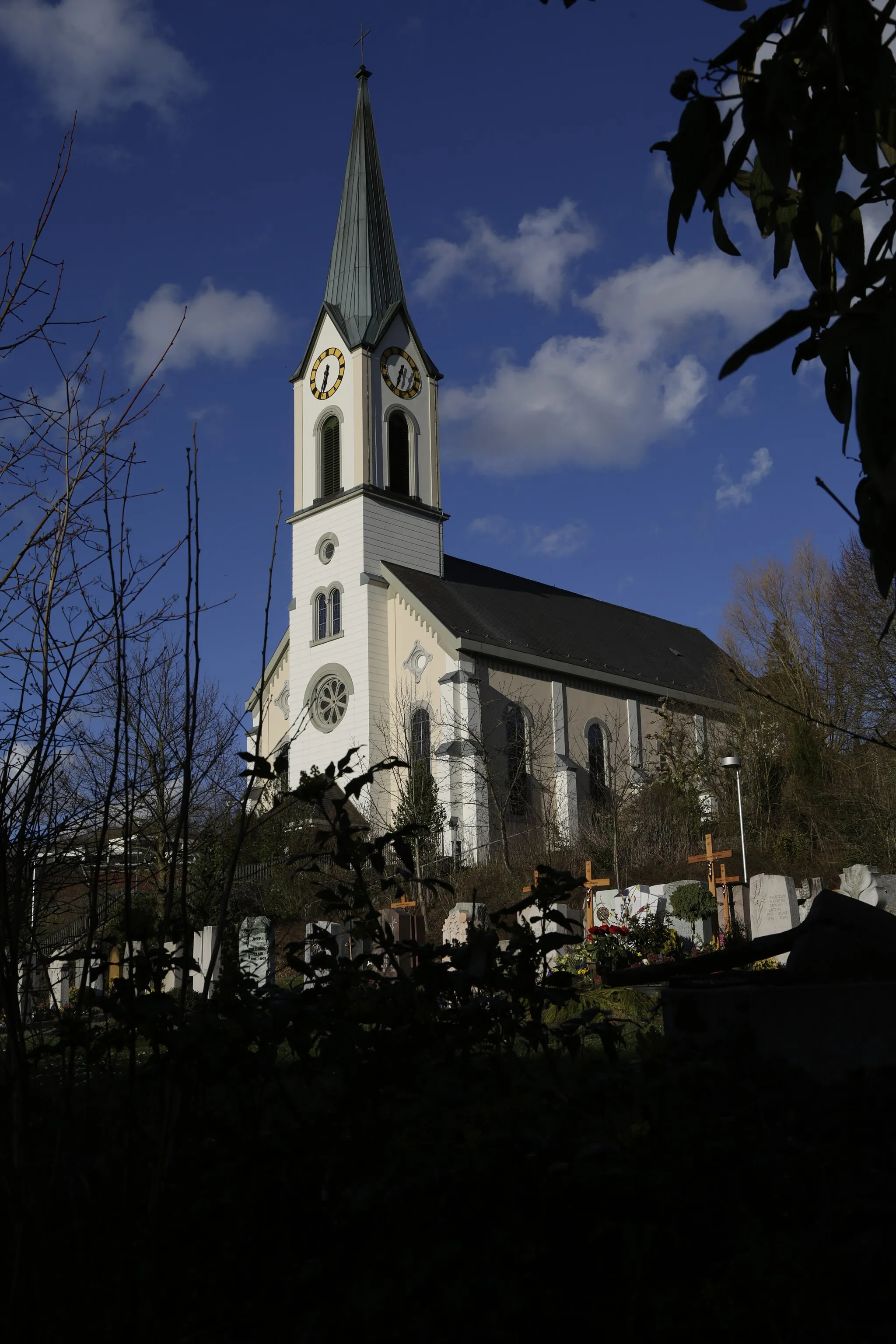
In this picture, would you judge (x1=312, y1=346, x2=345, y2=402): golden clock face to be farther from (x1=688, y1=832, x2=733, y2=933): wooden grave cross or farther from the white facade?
(x1=688, y1=832, x2=733, y2=933): wooden grave cross

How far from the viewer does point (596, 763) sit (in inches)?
1462

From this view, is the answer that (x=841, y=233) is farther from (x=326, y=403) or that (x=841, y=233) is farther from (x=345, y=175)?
(x=345, y=175)

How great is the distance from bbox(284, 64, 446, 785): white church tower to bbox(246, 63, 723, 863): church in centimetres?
6

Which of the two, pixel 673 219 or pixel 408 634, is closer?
pixel 673 219

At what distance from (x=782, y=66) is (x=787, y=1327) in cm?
230

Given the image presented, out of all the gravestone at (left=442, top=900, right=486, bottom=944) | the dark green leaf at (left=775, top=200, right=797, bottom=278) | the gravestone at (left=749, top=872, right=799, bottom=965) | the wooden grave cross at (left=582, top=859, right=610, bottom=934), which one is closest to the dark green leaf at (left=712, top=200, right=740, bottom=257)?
the dark green leaf at (left=775, top=200, right=797, bottom=278)

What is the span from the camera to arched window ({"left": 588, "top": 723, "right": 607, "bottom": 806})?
3553 centimetres

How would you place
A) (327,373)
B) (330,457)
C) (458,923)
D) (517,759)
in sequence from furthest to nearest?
(327,373) → (330,457) → (517,759) → (458,923)

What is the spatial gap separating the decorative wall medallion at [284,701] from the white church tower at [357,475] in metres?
0.15

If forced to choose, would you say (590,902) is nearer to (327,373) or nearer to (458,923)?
(458,923)

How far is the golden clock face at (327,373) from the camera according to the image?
37875mm

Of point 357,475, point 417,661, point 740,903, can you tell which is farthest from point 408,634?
point 740,903

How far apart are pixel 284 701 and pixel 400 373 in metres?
11.2

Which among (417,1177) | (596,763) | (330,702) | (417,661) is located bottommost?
(417,1177)
